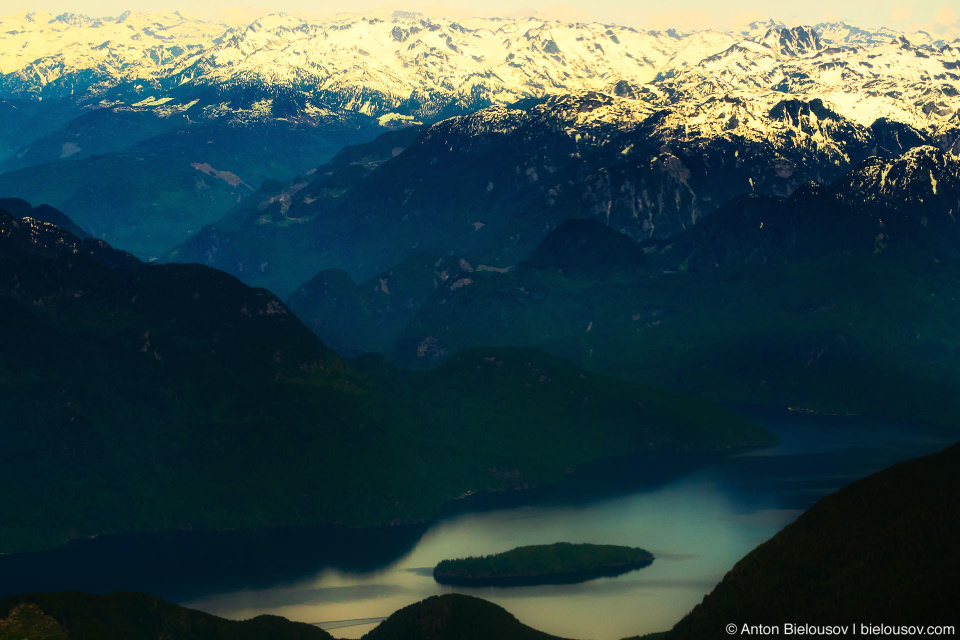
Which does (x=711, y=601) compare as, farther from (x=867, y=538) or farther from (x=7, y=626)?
(x=7, y=626)

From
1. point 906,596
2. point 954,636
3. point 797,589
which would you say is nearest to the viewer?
point 954,636

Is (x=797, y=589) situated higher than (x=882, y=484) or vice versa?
(x=882, y=484)

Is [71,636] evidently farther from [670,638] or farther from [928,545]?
[928,545]

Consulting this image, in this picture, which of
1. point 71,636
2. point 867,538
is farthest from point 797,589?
point 71,636

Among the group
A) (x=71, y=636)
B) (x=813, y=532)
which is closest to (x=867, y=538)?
(x=813, y=532)

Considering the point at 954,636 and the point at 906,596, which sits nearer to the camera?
the point at 954,636

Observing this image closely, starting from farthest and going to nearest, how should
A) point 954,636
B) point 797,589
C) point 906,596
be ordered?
point 797,589
point 906,596
point 954,636
